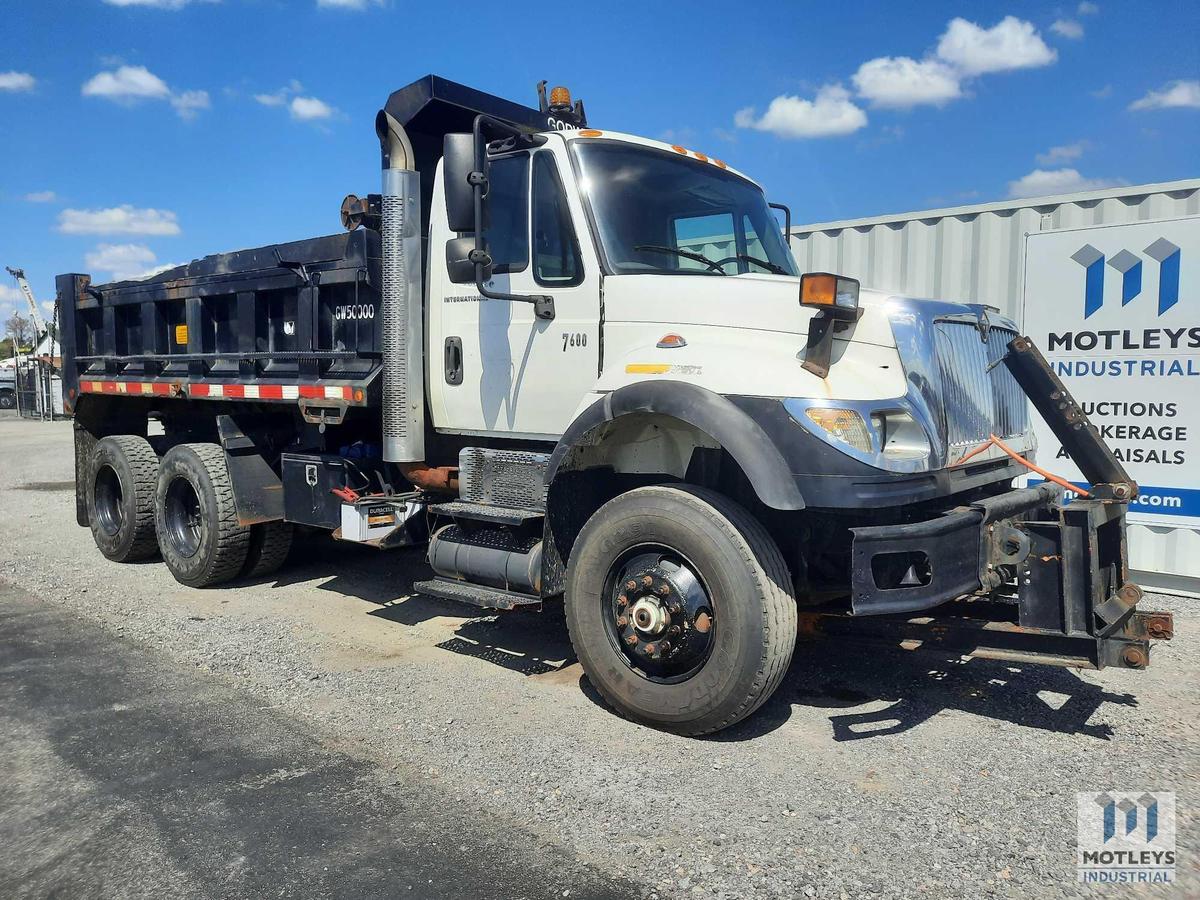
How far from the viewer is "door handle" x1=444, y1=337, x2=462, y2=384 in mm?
5270

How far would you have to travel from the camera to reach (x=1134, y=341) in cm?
671

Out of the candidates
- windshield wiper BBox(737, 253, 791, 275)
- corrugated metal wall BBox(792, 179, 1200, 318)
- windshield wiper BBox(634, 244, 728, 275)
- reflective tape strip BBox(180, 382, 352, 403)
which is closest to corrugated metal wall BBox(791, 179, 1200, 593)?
corrugated metal wall BBox(792, 179, 1200, 318)

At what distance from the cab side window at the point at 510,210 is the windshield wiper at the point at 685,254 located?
64 centimetres

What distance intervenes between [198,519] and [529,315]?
3967 millimetres

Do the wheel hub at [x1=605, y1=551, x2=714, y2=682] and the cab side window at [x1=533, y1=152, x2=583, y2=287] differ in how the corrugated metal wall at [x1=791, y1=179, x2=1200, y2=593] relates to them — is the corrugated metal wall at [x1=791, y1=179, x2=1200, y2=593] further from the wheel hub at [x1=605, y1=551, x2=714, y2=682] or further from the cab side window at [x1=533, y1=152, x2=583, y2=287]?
the wheel hub at [x1=605, y1=551, x2=714, y2=682]

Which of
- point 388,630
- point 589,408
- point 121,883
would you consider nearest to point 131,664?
point 388,630

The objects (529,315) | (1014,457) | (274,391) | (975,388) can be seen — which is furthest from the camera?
Answer: (274,391)

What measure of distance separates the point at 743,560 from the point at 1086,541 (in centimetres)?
142

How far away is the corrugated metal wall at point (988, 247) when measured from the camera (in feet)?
22.0

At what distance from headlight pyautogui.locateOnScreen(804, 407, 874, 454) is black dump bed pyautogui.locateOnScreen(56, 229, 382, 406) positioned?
121 inches

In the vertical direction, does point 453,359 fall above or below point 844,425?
above

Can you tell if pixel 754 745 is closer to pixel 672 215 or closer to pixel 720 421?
pixel 720 421

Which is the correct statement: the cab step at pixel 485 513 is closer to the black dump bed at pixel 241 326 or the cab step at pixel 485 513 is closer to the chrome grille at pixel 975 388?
the black dump bed at pixel 241 326

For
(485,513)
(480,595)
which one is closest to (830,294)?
(485,513)
